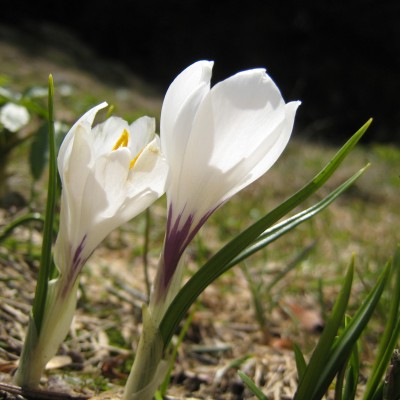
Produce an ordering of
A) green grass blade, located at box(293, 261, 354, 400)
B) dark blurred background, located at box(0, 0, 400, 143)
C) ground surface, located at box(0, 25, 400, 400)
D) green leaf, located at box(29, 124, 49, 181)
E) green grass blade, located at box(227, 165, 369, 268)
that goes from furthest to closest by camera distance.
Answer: dark blurred background, located at box(0, 0, 400, 143), green leaf, located at box(29, 124, 49, 181), ground surface, located at box(0, 25, 400, 400), green grass blade, located at box(227, 165, 369, 268), green grass blade, located at box(293, 261, 354, 400)

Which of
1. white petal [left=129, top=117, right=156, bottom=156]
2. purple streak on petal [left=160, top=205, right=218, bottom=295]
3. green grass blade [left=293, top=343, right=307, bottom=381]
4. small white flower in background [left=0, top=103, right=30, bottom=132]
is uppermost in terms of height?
small white flower in background [left=0, top=103, right=30, bottom=132]

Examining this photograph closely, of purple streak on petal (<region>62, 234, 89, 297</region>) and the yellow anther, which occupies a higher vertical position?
the yellow anther

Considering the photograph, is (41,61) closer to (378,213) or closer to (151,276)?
(378,213)

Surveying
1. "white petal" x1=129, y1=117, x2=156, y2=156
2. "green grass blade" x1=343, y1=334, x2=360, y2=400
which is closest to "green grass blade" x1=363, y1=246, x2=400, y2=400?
"green grass blade" x1=343, y1=334, x2=360, y2=400

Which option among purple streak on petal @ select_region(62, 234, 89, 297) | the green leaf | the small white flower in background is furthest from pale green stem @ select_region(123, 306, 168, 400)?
the small white flower in background

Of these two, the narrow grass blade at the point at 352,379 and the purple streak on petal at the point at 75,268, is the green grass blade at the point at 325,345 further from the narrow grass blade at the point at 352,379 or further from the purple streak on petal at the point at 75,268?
the purple streak on petal at the point at 75,268

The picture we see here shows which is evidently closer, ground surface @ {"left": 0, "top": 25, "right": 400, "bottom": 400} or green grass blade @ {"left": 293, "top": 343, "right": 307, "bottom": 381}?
green grass blade @ {"left": 293, "top": 343, "right": 307, "bottom": 381}

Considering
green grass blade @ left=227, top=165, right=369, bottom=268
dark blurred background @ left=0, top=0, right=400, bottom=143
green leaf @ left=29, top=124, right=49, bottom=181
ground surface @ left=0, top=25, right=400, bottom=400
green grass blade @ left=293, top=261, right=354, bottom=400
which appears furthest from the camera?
dark blurred background @ left=0, top=0, right=400, bottom=143

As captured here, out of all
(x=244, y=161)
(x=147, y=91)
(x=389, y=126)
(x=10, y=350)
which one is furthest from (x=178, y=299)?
(x=389, y=126)

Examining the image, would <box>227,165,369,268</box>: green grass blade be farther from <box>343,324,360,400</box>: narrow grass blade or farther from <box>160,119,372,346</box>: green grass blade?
<box>343,324,360,400</box>: narrow grass blade

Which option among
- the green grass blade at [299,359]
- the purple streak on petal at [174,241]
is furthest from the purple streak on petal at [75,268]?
the green grass blade at [299,359]
